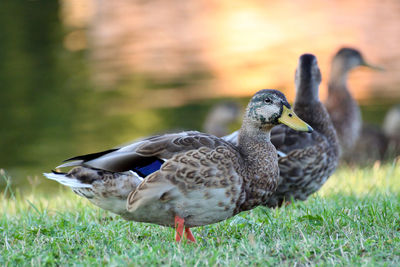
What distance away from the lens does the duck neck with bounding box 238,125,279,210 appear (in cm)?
423

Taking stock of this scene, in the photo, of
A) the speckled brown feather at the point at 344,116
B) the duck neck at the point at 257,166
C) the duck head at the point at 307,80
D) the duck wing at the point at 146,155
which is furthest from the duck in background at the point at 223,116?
the duck wing at the point at 146,155

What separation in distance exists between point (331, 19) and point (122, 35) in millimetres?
8409

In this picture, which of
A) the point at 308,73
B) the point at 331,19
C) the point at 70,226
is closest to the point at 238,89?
the point at 331,19

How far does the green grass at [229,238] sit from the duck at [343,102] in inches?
110

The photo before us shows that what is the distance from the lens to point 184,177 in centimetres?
404

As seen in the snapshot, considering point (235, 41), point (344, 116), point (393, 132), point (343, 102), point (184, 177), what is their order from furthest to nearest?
point (235, 41)
point (393, 132)
point (343, 102)
point (344, 116)
point (184, 177)

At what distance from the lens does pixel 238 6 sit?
30.8 m

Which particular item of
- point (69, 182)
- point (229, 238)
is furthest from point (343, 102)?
point (69, 182)

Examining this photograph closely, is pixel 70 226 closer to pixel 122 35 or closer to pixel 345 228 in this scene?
pixel 345 228

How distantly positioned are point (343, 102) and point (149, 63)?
12865 millimetres

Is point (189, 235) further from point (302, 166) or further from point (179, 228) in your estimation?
point (302, 166)

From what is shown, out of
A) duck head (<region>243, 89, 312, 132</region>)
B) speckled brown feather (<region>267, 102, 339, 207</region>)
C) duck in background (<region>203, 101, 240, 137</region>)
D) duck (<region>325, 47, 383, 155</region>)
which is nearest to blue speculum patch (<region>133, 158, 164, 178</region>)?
duck head (<region>243, 89, 312, 132</region>)

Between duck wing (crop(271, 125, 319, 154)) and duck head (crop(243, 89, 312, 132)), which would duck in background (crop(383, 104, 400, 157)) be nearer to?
duck wing (crop(271, 125, 319, 154))

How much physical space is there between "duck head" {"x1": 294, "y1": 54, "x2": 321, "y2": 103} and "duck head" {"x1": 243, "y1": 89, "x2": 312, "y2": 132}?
1.86m
